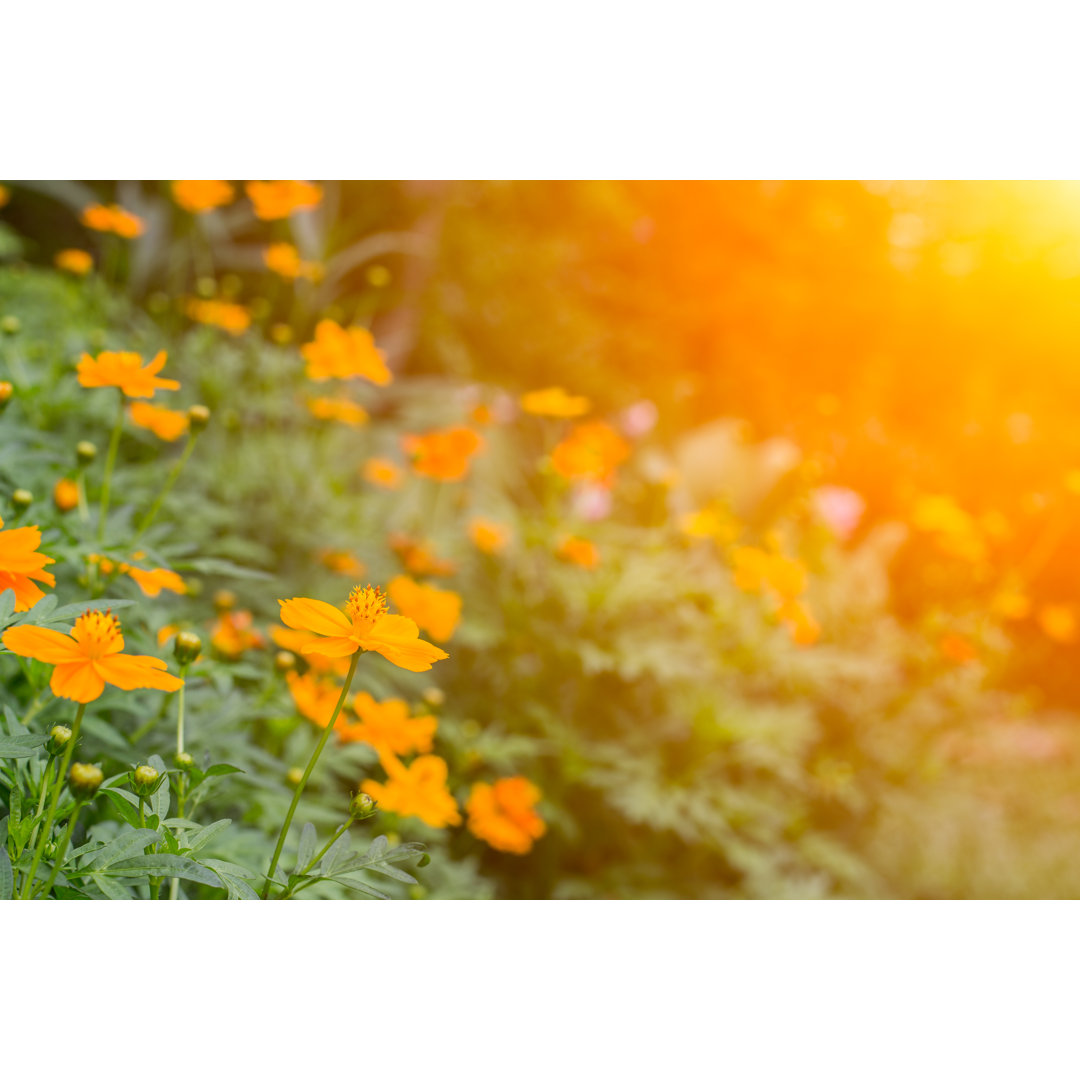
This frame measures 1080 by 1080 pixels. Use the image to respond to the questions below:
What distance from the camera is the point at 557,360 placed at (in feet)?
7.44

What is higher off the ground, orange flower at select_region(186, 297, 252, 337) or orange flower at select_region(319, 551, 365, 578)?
orange flower at select_region(186, 297, 252, 337)

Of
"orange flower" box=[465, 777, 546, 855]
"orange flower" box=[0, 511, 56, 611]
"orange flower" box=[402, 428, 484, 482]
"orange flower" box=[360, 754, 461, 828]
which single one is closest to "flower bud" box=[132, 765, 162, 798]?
"orange flower" box=[0, 511, 56, 611]

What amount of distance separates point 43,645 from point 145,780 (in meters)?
0.09

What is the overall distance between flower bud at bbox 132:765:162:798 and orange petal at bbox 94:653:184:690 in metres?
0.04

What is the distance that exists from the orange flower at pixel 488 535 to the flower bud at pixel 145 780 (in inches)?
33.2

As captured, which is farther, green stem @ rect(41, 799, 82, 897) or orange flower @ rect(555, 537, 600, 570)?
orange flower @ rect(555, 537, 600, 570)

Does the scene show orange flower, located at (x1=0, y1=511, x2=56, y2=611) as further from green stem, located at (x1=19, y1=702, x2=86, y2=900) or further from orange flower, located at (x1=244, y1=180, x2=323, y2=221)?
orange flower, located at (x1=244, y1=180, x2=323, y2=221)

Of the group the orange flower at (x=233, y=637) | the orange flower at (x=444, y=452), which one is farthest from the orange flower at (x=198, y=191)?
the orange flower at (x=233, y=637)

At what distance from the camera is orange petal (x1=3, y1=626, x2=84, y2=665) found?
0.46m

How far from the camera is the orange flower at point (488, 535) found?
1.31m

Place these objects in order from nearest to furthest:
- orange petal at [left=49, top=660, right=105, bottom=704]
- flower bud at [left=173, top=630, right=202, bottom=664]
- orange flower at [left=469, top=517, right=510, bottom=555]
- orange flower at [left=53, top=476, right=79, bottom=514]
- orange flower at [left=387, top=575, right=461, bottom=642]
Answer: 1. orange petal at [left=49, top=660, right=105, bottom=704]
2. flower bud at [left=173, top=630, right=202, bottom=664]
3. orange flower at [left=53, top=476, right=79, bottom=514]
4. orange flower at [left=387, top=575, right=461, bottom=642]
5. orange flower at [left=469, top=517, right=510, bottom=555]
